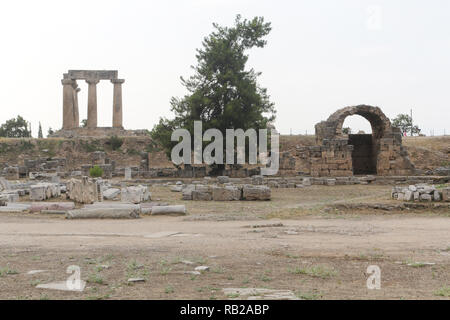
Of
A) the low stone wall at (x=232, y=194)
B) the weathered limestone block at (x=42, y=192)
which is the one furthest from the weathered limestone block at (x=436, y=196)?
the weathered limestone block at (x=42, y=192)

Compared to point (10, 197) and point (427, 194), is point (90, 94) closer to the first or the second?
point (10, 197)

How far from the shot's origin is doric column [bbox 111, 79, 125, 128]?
50.9 metres

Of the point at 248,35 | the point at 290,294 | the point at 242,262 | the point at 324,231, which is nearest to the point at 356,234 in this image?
the point at 324,231

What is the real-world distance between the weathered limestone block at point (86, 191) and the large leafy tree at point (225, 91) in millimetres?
14775

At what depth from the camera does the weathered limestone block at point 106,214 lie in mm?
13367

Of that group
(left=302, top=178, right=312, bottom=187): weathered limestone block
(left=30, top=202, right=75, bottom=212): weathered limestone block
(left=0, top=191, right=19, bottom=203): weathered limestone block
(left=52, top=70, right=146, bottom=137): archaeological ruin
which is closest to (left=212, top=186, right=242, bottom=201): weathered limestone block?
(left=30, top=202, right=75, bottom=212): weathered limestone block

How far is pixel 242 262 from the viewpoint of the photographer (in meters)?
6.99

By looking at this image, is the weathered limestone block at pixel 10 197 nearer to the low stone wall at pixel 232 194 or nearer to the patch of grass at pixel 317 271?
the low stone wall at pixel 232 194

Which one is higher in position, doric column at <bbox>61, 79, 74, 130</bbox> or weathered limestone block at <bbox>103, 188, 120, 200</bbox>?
doric column at <bbox>61, 79, 74, 130</bbox>

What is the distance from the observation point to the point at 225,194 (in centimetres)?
1845

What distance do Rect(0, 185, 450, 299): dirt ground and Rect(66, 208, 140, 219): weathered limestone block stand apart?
0.43 meters

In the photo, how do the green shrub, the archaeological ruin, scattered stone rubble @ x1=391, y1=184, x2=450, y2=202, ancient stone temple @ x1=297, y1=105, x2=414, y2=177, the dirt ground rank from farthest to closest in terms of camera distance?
the archaeological ruin
the green shrub
ancient stone temple @ x1=297, y1=105, x2=414, y2=177
scattered stone rubble @ x1=391, y1=184, x2=450, y2=202
the dirt ground

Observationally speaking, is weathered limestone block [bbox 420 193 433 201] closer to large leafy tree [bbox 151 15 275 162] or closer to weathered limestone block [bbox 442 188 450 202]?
weathered limestone block [bbox 442 188 450 202]
